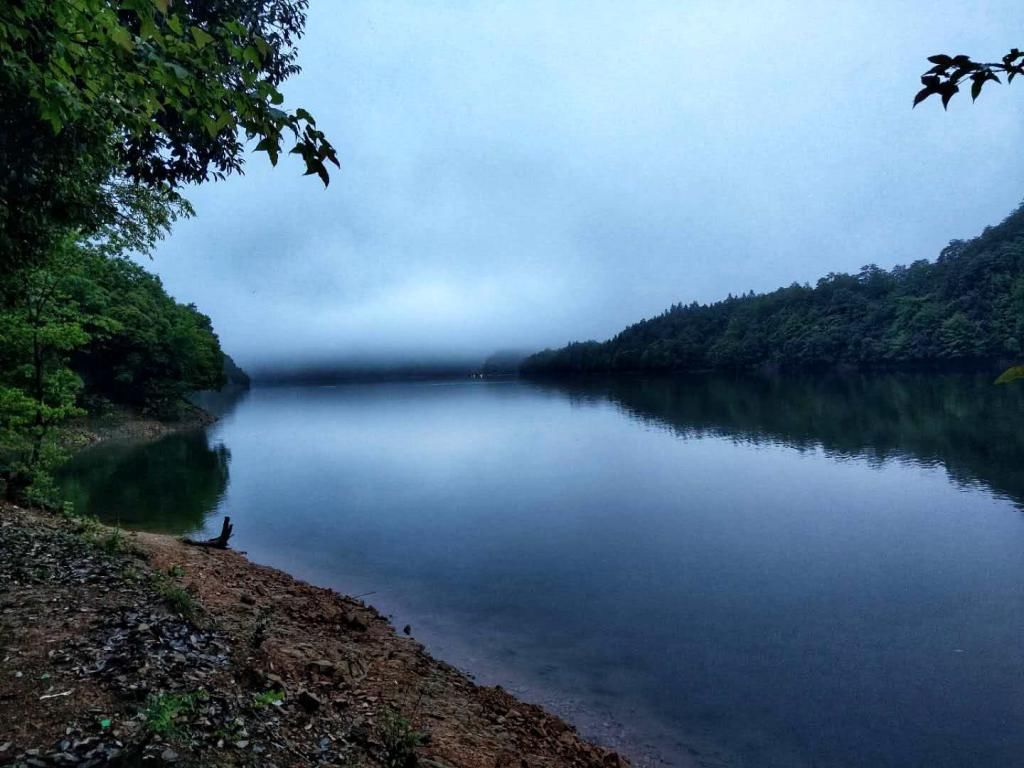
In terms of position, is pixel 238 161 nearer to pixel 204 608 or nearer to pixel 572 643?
pixel 204 608

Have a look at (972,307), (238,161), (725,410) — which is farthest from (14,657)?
(972,307)

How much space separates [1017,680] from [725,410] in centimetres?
6735

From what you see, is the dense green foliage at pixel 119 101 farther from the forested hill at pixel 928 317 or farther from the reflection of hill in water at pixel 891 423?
the forested hill at pixel 928 317

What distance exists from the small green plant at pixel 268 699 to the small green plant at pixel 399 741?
1398 mm

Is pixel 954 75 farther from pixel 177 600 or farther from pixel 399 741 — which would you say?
pixel 177 600

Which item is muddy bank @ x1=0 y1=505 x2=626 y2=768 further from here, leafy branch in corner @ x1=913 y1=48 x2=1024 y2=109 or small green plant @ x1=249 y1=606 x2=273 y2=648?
leafy branch in corner @ x1=913 y1=48 x2=1024 y2=109

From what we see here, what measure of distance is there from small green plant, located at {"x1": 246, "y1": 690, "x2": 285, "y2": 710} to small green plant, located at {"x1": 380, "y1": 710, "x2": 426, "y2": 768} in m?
1.40

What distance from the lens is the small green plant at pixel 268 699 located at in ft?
22.6

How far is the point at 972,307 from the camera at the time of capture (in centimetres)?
14075

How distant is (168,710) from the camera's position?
5.80 m

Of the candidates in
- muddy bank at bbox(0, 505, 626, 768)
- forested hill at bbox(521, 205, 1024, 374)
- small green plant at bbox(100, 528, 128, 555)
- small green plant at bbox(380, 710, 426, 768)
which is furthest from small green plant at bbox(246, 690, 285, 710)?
forested hill at bbox(521, 205, 1024, 374)

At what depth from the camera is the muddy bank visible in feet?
18.5

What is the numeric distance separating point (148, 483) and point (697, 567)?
32.3 meters

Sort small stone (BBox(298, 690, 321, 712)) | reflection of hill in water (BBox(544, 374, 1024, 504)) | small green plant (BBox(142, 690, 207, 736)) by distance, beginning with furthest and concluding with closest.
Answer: reflection of hill in water (BBox(544, 374, 1024, 504)), small stone (BBox(298, 690, 321, 712)), small green plant (BBox(142, 690, 207, 736))
